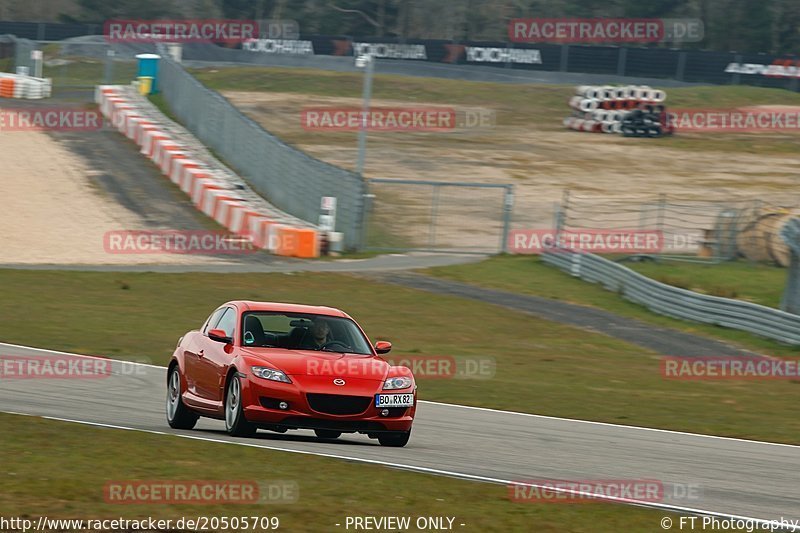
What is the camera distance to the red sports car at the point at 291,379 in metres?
10.6

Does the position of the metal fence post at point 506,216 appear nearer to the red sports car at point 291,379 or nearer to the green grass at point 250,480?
the red sports car at point 291,379

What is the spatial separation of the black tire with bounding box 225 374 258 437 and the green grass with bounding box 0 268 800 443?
4.89 meters

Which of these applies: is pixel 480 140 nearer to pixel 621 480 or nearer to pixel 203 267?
pixel 203 267

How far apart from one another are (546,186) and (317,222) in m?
13.7

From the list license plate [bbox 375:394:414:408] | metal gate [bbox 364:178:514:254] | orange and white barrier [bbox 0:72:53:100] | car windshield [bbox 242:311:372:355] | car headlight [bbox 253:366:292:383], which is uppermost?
car windshield [bbox 242:311:372:355]

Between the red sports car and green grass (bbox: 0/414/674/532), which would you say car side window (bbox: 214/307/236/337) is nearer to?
the red sports car

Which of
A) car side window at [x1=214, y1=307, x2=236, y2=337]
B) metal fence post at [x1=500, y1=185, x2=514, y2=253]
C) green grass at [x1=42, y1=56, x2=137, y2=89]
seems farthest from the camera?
green grass at [x1=42, y1=56, x2=137, y2=89]

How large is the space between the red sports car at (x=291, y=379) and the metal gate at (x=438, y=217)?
73.5ft

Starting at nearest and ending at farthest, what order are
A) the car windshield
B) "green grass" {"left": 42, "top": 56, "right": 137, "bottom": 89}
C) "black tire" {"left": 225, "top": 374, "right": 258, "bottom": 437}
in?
"black tire" {"left": 225, "top": 374, "right": 258, "bottom": 437}, the car windshield, "green grass" {"left": 42, "top": 56, "right": 137, "bottom": 89}

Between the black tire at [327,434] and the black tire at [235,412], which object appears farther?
the black tire at [327,434]

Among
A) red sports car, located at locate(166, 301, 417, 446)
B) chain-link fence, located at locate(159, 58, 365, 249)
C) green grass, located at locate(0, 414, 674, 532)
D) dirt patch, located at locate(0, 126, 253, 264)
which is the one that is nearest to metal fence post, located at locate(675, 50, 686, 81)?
chain-link fence, located at locate(159, 58, 365, 249)

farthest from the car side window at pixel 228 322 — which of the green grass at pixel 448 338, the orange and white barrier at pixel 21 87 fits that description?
the orange and white barrier at pixel 21 87

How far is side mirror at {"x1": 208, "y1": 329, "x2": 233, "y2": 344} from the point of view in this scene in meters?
11.2

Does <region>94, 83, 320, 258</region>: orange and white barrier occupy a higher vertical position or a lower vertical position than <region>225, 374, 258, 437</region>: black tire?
lower
